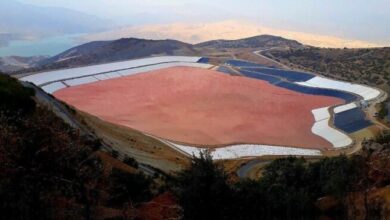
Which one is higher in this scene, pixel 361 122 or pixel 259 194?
pixel 259 194

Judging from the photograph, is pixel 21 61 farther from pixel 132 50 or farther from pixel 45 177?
pixel 45 177

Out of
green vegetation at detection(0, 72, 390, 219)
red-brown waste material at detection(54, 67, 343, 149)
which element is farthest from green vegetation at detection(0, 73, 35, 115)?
red-brown waste material at detection(54, 67, 343, 149)

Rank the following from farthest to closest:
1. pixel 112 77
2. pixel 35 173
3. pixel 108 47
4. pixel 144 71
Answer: pixel 108 47, pixel 144 71, pixel 112 77, pixel 35 173

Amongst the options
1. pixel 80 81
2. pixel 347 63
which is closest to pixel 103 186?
pixel 80 81

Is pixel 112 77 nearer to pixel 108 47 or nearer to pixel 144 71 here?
pixel 144 71

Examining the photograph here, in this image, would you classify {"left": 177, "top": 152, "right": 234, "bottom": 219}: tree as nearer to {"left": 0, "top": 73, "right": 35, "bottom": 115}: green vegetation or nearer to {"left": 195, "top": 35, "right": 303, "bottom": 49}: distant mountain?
{"left": 0, "top": 73, "right": 35, "bottom": 115}: green vegetation

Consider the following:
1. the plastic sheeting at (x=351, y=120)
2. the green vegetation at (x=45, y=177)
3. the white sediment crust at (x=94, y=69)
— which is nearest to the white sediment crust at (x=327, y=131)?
the plastic sheeting at (x=351, y=120)

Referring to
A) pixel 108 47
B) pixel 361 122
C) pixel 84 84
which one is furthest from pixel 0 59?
pixel 361 122
